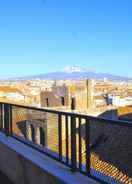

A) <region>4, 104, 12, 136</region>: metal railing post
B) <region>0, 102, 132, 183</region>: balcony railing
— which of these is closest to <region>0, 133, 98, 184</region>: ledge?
<region>0, 102, 132, 183</region>: balcony railing

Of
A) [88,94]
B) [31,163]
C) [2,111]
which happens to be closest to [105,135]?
[31,163]

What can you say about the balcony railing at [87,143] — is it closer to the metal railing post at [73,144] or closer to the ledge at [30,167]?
the metal railing post at [73,144]

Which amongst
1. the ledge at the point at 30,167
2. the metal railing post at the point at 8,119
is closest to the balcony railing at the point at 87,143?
the ledge at the point at 30,167

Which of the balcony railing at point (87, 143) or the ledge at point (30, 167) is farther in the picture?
the ledge at point (30, 167)

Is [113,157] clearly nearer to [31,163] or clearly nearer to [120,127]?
[120,127]

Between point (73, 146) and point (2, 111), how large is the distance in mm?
3257

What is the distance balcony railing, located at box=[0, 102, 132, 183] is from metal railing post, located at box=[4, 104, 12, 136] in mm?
813

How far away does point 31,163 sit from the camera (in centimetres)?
549

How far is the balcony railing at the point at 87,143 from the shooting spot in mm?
4055

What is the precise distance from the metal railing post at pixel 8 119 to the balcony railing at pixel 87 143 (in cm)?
81

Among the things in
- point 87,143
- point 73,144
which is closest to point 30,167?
point 73,144

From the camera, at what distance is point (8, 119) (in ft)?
24.8

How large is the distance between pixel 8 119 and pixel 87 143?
3.24m

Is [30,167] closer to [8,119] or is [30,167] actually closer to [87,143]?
[87,143]
